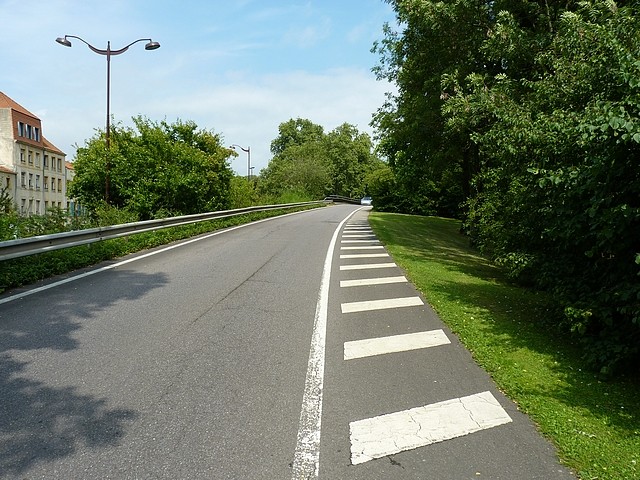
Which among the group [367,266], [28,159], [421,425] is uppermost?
[28,159]

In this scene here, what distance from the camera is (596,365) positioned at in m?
5.53

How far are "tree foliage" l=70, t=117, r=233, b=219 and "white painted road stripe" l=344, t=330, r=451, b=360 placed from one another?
50.4ft

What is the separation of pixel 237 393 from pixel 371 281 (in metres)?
6.03

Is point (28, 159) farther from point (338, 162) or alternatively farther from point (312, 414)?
point (312, 414)

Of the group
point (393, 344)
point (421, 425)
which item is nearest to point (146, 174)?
point (393, 344)

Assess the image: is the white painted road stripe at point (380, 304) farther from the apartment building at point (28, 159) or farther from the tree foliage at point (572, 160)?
the apartment building at point (28, 159)

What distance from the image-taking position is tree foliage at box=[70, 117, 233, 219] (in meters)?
21.1

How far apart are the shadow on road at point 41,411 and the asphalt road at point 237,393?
0.05 ft

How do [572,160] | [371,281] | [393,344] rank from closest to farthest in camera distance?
[393,344]
[572,160]
[371,281]

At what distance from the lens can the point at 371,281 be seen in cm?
1026

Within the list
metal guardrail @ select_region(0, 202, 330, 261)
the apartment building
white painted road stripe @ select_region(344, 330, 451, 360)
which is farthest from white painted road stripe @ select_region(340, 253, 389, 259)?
the apartment building

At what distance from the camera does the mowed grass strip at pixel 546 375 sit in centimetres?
377

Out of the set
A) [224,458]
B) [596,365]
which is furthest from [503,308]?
[224,458]

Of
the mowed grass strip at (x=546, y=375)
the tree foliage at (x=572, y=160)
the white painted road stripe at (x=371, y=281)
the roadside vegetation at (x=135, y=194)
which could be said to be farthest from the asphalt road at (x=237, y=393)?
the roadside vegetation at (x=135, y=194)
